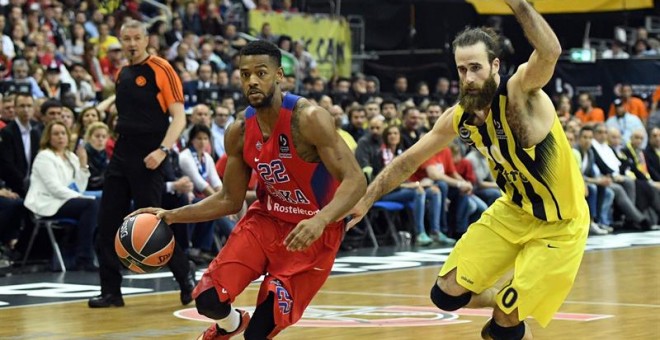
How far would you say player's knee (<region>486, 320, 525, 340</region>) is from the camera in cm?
635

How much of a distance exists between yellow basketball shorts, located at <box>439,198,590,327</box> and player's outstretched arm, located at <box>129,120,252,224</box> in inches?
44.6

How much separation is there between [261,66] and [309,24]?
17.1 m

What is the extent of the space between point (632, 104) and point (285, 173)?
1662 cm

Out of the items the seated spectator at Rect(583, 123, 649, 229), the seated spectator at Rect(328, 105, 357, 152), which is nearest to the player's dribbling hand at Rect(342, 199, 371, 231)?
the seated spectator at Rect(328, 105, 357, 152)

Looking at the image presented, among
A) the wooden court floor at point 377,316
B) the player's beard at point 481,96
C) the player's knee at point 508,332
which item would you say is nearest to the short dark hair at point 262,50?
the player's beard at point 481,96

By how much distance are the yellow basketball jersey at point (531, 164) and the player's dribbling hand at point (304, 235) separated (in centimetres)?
102

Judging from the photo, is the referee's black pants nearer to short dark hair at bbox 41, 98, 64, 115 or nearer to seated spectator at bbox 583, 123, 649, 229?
short dark hair at bbox 41, 98, 64, 115

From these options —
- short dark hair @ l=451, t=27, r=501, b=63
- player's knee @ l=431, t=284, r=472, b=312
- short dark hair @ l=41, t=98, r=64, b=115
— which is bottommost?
short dark hair @ l=41, t=98, r=64, b=115

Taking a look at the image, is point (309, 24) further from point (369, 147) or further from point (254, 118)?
point (254, 118)

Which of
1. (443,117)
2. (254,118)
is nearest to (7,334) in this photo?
(254,118)

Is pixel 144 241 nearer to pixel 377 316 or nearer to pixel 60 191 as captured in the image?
pixel 377 316

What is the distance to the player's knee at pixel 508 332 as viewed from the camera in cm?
635

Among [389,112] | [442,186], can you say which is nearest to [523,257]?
[442,186]

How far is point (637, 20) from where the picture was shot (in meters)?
27.2
